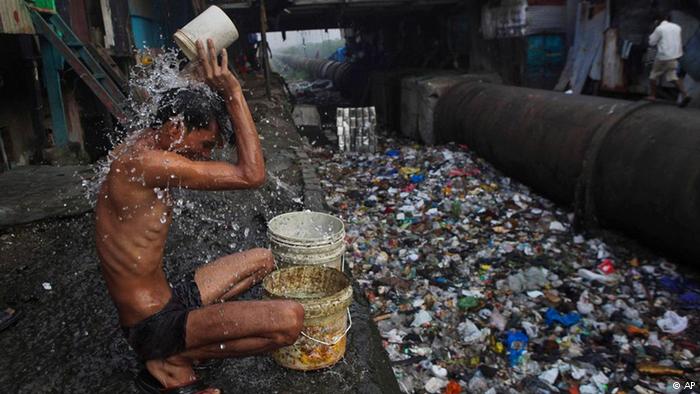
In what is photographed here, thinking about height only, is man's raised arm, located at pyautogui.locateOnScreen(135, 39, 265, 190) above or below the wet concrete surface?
above

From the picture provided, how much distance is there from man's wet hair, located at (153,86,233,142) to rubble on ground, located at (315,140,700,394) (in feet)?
7.66

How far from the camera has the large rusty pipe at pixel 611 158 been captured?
14.3 feet

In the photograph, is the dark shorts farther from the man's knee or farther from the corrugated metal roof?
the corrugated metal roof

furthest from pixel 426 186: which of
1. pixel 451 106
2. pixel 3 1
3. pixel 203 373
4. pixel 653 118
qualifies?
pixel 3 1

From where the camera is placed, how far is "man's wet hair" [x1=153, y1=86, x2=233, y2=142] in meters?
2.30

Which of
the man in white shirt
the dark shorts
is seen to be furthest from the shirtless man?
the man in white shirt

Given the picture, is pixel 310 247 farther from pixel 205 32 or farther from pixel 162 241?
pixel 205 32

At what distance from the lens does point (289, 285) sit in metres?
2.96

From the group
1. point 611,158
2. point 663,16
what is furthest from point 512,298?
point 663,16

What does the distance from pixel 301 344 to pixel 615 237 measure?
4.13 meters

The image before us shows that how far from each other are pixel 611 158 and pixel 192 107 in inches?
178

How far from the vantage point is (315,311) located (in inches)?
97.0

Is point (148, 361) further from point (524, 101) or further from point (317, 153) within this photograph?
point (317, 153)

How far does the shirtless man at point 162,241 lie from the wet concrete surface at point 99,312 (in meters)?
0.36
